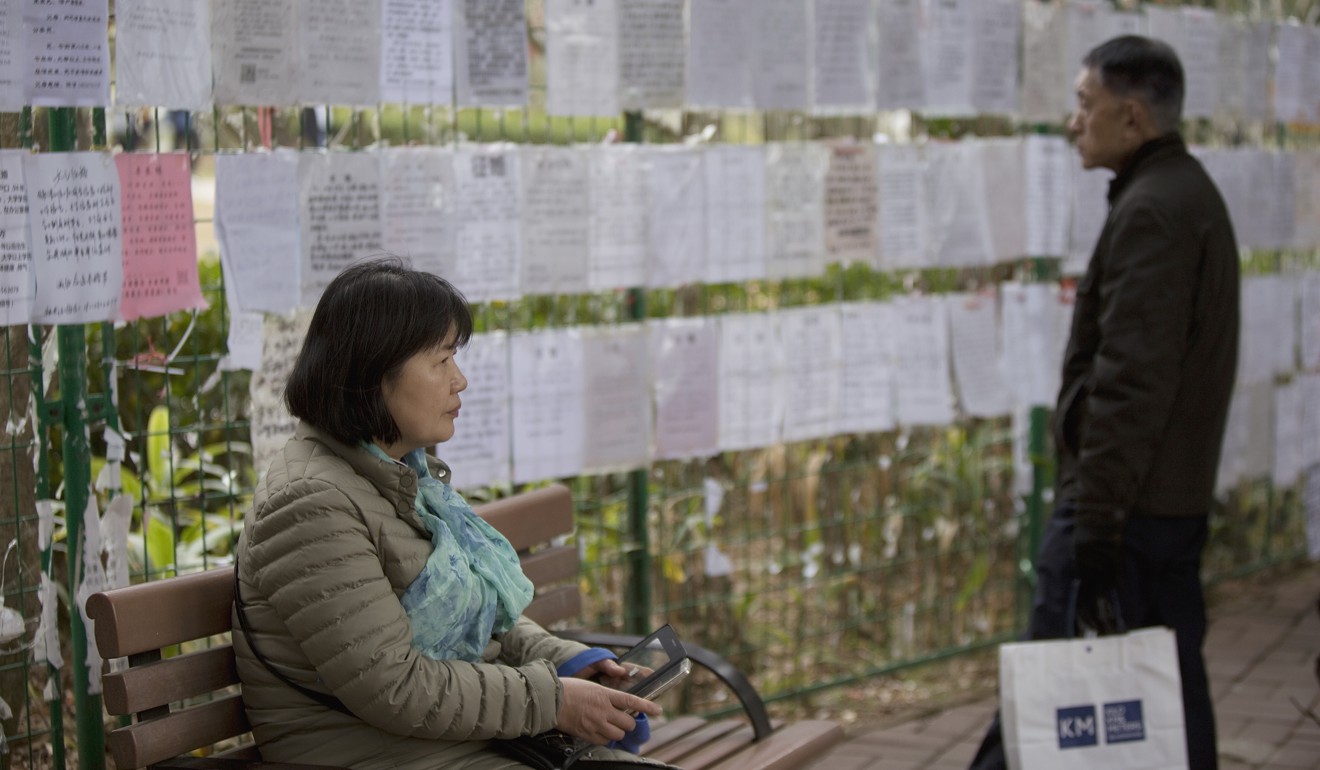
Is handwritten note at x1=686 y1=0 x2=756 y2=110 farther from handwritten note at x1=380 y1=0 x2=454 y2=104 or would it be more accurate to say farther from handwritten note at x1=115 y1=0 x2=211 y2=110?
handwritten note at x1=115 y1=0 x2=211 y2=110

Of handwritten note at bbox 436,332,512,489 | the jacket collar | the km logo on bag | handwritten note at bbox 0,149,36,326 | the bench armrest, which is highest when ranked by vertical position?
the jacket collar

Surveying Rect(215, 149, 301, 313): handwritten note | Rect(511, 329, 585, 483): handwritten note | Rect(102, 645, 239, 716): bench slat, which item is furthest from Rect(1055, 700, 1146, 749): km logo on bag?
Rect(215, 149, 301, 313): handwritten note

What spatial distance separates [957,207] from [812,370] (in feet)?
3.01

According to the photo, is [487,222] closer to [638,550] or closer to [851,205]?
[638,550]

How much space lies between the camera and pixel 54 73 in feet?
11.2

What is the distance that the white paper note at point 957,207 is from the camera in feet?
18.4

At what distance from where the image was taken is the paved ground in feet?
16.6

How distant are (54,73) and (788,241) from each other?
250 centimetres

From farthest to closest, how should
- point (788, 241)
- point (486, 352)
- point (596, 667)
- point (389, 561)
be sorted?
point (788, 241), point (486, 352), point (596, 667), point (389, 561)

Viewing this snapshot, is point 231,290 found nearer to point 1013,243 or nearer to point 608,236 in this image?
point 608,236

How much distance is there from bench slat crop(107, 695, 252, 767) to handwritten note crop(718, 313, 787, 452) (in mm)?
2297

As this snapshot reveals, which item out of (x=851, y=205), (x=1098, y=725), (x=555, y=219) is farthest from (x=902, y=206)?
(x=1098, y=725)

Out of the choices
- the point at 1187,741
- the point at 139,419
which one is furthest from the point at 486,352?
the point at 1187,741

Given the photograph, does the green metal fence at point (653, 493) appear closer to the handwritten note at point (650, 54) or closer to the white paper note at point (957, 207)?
the handwritten note at point (650, 54)
